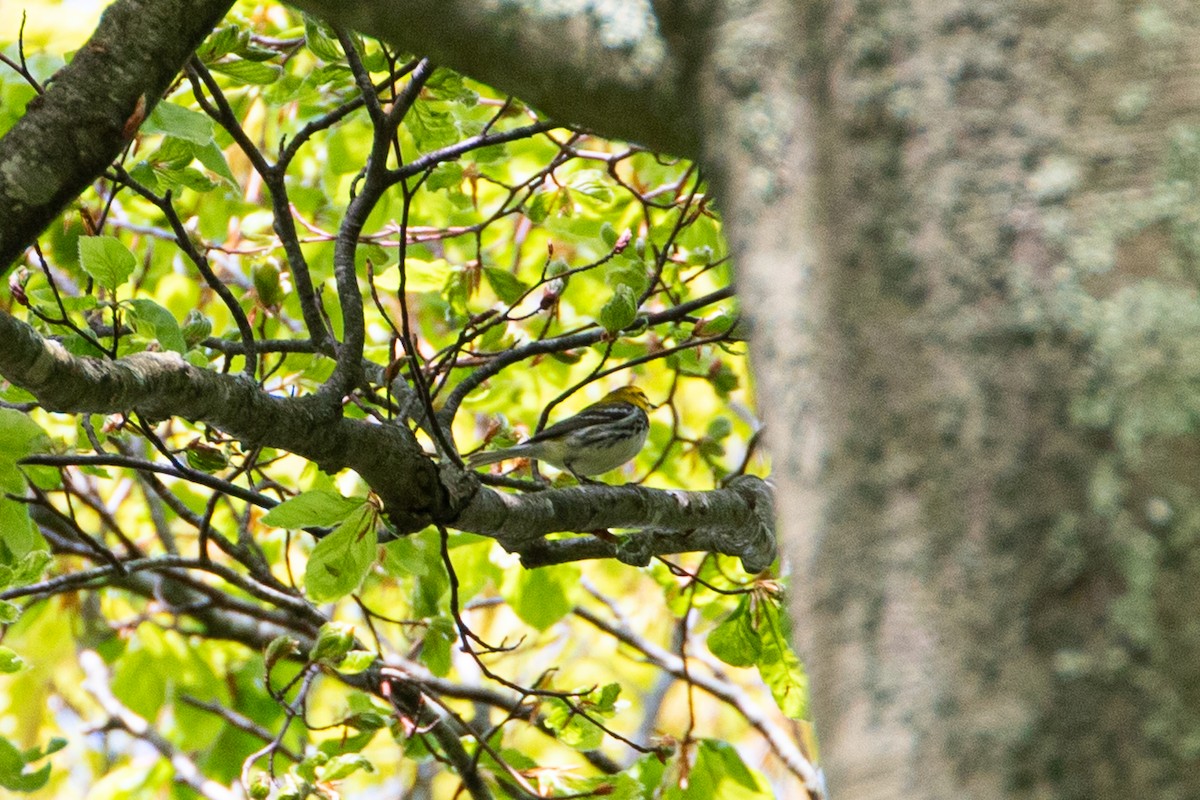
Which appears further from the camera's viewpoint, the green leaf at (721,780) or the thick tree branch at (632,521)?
the green leaf at (721,780)

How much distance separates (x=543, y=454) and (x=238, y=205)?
4.31 feet

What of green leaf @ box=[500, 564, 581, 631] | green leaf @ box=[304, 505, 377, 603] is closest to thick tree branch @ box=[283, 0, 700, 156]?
green leaf @ box=[304, 505, 377, 603]

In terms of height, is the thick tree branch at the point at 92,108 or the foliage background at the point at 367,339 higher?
the foliage background at the point at 367,339

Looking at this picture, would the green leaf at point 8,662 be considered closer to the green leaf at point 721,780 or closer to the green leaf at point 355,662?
the green leaf at point 355,662

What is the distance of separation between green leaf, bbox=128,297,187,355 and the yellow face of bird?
2.22m

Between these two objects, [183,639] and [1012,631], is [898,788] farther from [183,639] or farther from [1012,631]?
[183,639]

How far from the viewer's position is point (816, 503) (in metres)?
0.69

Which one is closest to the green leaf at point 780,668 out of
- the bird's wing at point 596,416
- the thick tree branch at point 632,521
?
the thick tree branch at point 632,521

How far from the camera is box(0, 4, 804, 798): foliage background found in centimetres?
221

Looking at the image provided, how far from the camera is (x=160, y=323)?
1827 mm

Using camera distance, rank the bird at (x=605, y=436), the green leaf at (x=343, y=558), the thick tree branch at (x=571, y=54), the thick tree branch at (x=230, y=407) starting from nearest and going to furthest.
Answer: the thick tree branch at (x=571, y=54) < the thick tree branch at (x=230, y=407) < the green leaf at (x=343, y=558) < the bird at (x=605, y=436)

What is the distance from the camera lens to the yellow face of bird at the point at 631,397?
399cm

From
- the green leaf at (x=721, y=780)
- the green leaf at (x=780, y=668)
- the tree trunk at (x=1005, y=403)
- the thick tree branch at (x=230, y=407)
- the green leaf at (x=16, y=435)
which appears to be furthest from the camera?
the green leaf at (x=721, y=780)

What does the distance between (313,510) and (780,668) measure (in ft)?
3.99
